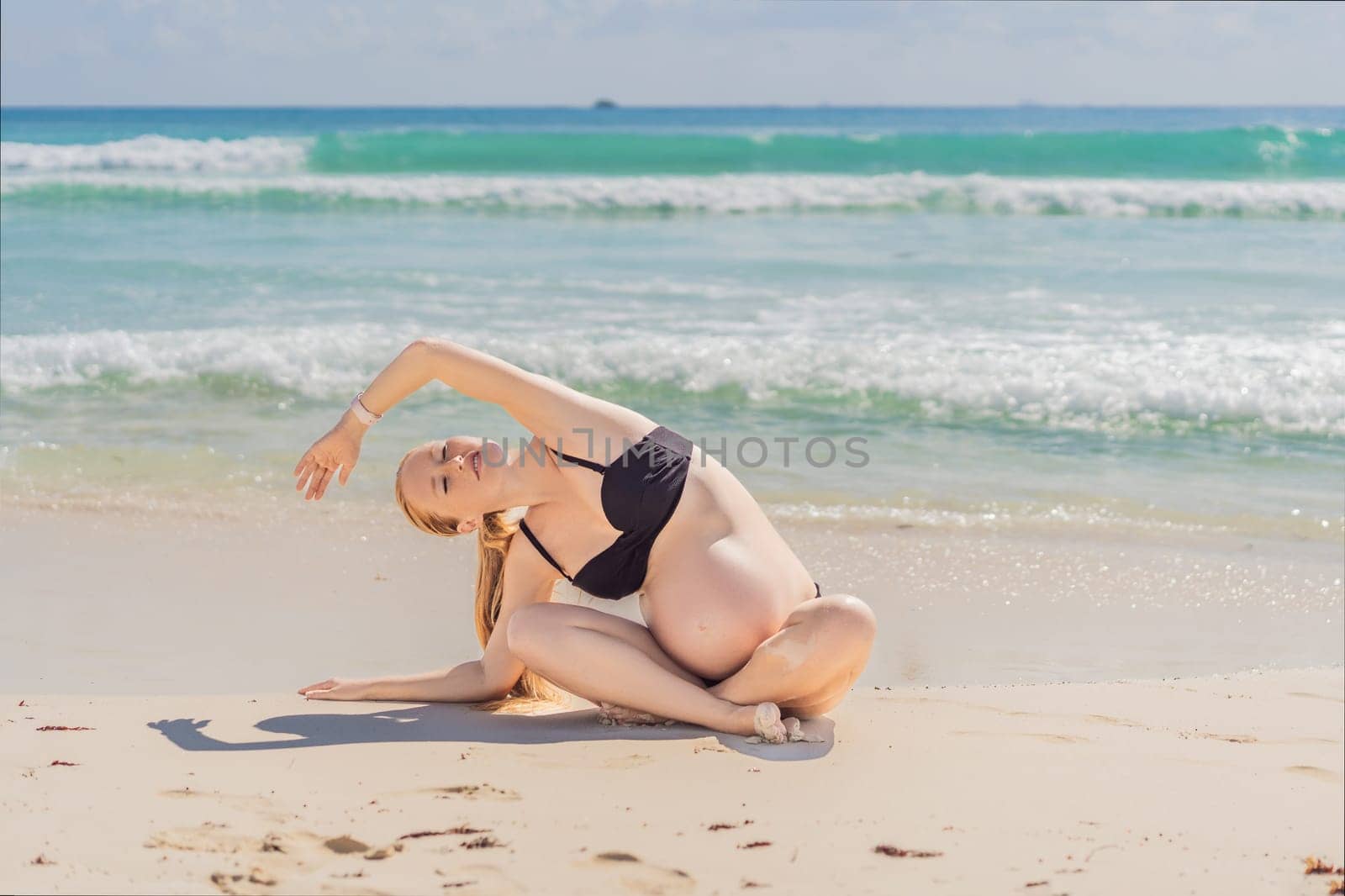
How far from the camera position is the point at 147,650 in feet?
12.9

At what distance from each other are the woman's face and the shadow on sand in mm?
535

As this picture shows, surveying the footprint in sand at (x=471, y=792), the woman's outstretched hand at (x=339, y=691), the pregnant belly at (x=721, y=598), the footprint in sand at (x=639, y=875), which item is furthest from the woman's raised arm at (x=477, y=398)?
the footprint in sand at (x=639, y=875)

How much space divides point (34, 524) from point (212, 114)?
7710 cm

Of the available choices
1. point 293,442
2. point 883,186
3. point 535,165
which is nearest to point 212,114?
point 535,165

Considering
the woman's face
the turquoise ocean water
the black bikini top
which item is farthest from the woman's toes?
the turquoise ocean water

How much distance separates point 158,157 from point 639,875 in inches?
951

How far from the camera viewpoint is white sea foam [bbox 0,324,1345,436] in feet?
22.7

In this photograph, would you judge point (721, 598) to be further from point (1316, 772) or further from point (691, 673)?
point (1316, 772)

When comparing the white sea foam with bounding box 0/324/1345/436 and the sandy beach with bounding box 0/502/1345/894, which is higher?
the white sea foam with bounding box 0/324/1345/436

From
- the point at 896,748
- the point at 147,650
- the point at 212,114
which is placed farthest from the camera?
the point at 212,114

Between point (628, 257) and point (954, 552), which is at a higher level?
point (628, 257)

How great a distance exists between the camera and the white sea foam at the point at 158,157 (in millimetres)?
22891

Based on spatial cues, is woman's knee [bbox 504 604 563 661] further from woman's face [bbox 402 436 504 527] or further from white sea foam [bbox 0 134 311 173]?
white sea foam [bbox 0 134 311 173]

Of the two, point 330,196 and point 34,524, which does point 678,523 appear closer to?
point 34,524
